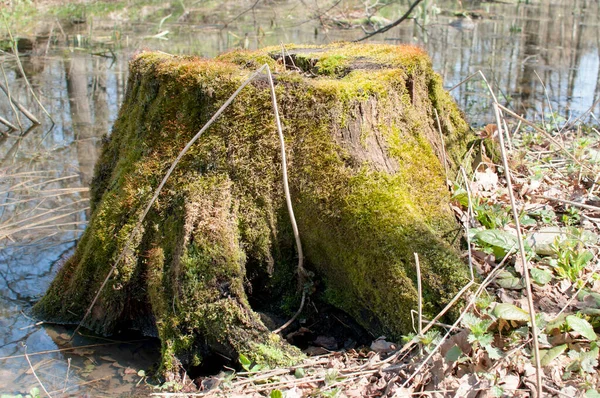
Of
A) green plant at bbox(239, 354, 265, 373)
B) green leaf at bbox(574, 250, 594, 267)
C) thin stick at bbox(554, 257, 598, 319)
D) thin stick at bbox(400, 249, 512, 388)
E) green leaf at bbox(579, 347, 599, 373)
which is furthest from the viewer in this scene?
green leaf at bbox(574, 250, 594, 267)

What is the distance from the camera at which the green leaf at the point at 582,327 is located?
235cm

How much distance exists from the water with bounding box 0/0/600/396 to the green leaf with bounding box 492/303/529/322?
1.90 metres

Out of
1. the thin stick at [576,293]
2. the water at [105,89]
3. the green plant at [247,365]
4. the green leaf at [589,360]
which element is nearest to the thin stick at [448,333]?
the thin stick at [576,293]

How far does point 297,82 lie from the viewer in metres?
3.13

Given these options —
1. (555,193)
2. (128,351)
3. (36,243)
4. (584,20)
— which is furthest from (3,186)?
(584,20)

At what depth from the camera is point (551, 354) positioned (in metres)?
2.40

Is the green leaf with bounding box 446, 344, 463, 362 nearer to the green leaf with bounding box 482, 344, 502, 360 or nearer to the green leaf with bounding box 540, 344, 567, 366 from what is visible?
the green leaf with bounding box 482, 344, 502, 360

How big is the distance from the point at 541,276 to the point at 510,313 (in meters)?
0.45

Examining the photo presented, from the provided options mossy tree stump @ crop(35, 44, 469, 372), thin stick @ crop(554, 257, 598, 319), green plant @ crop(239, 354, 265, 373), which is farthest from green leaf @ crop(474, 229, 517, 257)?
green plant @ crop(239, 354, 265, 373)

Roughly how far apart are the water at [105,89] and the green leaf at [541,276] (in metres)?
2.15

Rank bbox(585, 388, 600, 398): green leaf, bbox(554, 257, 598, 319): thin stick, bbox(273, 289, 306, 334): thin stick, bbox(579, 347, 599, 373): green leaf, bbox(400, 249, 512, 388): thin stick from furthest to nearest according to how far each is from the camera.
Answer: bbox(273, 289, 306, 334): thin stick → bbox(554, 257, 598, 319): thin stick → bbox(400, 249, 512, 388): thin stick → bbox(579, 347, 599, 373): green leaf → bbox(585, 388, 600, 398): green leaf

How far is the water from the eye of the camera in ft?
11.1

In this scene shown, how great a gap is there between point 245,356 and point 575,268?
1.75 metres

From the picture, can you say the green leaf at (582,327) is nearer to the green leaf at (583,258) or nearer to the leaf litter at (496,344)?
the leaf litter at (496,344)
